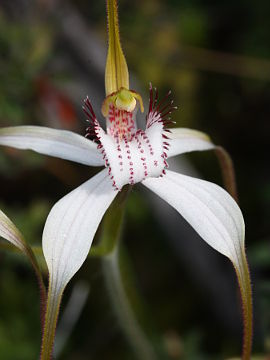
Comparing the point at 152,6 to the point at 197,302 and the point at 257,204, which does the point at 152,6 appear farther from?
the point at 197,302

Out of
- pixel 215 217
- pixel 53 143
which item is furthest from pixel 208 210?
pixel 53 143

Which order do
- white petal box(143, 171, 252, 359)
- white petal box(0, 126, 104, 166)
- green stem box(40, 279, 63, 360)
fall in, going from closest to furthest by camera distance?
green stem box(40, 279, 63, 360) < white petal box(143, 171, 252, 359) < white petal box(0, 126, 104, 166)

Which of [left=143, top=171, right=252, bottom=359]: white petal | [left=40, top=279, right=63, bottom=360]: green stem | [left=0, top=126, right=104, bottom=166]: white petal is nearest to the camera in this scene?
[left=40, top=279, right=63, bottom=360]: green stem

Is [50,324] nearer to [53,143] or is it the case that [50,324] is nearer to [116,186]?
[116,186]

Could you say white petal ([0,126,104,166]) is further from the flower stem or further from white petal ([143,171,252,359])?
the flower stem

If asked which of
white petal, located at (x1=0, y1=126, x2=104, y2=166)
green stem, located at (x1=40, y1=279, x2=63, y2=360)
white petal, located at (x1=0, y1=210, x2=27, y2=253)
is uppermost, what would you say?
white petal, located at (x1=0, y1=126, x2=104, y2=166)

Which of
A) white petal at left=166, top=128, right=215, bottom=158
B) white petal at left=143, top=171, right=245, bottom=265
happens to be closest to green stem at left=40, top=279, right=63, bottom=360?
white petal at left=143, top=171, right=245, bottom=265
